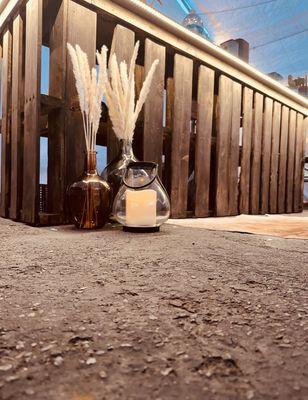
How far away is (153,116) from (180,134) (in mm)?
284

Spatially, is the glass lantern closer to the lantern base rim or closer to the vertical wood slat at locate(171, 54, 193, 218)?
the lantern base rim

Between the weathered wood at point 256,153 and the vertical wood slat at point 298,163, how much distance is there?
0.88 meters

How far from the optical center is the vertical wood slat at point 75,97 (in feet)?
5.93

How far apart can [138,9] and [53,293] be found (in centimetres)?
202

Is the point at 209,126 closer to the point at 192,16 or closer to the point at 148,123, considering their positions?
the point at 148,123

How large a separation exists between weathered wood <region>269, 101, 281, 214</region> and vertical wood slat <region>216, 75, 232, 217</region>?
819mm

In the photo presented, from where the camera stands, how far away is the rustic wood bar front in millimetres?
1806

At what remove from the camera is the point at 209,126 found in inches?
103

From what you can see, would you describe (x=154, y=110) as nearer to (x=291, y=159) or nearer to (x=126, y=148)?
(x=126, y=148)

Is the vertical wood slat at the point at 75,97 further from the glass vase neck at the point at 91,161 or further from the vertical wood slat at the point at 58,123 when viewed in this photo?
the glass vase neck at the point at 91,161

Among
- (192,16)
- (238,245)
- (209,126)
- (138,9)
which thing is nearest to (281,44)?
(192,16)

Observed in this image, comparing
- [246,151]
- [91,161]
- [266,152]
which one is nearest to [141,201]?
[91,161]

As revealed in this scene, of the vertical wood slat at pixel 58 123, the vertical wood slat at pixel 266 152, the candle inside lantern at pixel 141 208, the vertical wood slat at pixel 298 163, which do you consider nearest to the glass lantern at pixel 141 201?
the candle inside lantern at pixel 141 208

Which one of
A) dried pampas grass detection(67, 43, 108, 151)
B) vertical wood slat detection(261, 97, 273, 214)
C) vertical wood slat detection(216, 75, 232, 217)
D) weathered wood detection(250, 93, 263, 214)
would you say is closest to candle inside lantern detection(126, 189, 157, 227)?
dried pampas grass detection(67, 43, 108, 151)
